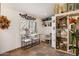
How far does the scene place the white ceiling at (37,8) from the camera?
6.26 feet

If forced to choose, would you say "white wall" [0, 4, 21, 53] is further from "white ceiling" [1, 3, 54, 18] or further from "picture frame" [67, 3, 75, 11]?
"picture frame" [67, 3, 75, 11]

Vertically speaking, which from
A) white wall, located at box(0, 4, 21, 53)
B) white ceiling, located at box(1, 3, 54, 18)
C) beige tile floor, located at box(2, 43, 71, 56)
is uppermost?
white ceiling, located at box(1, 3, 54, 18)

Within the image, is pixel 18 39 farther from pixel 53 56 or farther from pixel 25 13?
pixel 53 56

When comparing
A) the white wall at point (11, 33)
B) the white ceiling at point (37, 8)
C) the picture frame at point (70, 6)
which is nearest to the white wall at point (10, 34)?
the white wall at point (11, 33)

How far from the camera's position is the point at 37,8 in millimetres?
1914

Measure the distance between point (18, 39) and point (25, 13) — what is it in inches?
14.9

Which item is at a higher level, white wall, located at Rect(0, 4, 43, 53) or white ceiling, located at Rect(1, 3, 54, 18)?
white ceiling, located at Rect(1, 3, 54, 18)

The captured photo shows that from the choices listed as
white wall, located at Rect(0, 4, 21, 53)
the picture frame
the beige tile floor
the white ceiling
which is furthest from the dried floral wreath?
the picture frame

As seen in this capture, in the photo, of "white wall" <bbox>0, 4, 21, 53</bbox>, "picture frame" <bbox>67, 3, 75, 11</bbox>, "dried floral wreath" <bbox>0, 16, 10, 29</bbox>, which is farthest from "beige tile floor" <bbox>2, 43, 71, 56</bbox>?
"picture frame" <bbox>67, 3, 75, 11</bbox>

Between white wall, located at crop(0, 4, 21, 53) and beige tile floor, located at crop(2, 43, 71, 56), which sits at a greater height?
white wall, located at crop(0, 4, 21, 53)

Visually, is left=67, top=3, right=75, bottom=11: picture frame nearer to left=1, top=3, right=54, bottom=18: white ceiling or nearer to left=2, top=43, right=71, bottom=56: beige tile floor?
left=1, top=3, right=54, bottom=18: white ceiling

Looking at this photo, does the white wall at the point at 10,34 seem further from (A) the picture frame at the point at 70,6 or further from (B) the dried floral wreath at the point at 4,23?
(A) the picture frame at the point at 70,6

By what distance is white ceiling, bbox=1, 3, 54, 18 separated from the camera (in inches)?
75.1

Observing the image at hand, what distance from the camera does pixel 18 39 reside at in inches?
76.0
